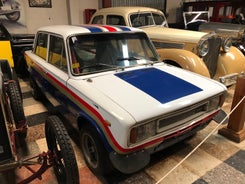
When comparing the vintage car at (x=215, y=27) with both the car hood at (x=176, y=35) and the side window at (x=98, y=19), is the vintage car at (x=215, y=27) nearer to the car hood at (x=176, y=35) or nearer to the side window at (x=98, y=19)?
the car hood at (x=176, y=35)

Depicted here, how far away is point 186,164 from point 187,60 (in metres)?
1.86

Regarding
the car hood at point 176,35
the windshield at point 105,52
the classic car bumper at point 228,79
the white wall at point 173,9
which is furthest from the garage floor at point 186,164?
the white wall at point 173,9

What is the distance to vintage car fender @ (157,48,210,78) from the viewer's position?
3.80 metres

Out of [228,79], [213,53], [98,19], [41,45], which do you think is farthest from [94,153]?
[98,19]

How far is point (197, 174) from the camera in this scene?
2.54 metres

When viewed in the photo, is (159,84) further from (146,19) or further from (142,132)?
(146,19)

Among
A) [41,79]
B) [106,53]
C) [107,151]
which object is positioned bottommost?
[107,151]

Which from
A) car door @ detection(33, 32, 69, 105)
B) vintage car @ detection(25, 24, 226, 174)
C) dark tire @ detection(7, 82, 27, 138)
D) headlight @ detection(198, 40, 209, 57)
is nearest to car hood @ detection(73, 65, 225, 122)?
vintage car @ detection(25, 24, 226, 174)

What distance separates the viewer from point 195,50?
14.5ft

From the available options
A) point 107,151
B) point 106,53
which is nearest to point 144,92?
point 107,151

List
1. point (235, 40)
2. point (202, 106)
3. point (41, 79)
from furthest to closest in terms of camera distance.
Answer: point (235, 40) < point (41, 79) < point (202, 106)

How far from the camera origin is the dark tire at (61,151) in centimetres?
190

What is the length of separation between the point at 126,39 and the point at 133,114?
1522mm

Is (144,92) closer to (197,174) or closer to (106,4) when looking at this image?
(197,174)
